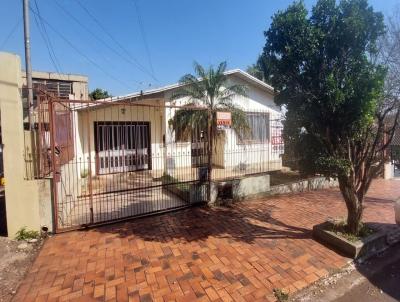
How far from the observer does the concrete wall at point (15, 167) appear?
166 inches

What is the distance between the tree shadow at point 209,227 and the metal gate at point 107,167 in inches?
15.9

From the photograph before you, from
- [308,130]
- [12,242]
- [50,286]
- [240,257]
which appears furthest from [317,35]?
[12,242]

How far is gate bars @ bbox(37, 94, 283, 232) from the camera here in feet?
17.5

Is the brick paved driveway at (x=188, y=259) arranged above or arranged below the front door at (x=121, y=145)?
below

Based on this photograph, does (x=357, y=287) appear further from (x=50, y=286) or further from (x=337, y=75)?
(x=50, y=286)

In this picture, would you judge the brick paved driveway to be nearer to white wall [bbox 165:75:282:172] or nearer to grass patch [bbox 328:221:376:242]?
grass patch [bbox 328:221:376:242]

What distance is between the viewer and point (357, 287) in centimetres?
332

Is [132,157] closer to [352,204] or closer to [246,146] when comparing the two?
[246,146]

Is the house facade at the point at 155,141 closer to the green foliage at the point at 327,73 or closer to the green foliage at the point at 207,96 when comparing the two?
the green foliage at the point at 207,96

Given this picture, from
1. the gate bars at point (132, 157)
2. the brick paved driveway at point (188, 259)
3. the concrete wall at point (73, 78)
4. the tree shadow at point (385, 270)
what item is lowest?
the tree shadow at point (385, 270)

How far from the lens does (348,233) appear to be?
4.31 metres

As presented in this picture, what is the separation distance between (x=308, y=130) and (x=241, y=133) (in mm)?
6138

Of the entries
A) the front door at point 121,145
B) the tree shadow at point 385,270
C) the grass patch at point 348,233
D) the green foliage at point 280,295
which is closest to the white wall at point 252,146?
the front door at point 121,145

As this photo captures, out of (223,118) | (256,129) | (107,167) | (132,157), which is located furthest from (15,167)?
(256,129)
